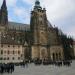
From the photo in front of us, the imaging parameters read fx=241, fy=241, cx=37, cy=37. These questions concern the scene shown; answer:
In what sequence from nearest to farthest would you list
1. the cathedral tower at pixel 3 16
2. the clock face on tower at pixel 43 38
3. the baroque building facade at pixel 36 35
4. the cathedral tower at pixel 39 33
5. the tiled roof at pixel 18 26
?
the cathedral tower at pixel 3 16
the baroque building facade at pixel 36 35
the cathedral tower at pixel 39 33
the clock face on tower at pixel 43 38
the tiled roof at pixel 18 26

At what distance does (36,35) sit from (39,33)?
193 centimetres

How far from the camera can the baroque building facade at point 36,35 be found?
4742 inches

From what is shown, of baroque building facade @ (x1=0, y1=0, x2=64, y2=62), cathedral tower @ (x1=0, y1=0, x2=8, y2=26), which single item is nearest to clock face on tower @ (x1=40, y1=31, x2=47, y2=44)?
baroque building facade @ (x1=0, y1=0, x2=64, y2=62)

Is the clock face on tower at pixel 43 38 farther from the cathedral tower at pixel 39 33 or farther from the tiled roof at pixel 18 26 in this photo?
the tiled roof at pixel 18 26

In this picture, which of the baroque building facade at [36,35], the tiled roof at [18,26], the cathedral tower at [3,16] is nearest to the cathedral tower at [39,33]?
the baroque building facade at [36,35]

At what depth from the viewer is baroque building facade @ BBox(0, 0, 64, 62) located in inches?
4742

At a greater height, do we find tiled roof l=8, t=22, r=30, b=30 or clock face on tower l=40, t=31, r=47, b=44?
tiled roof l=8, t=22, r=30, b=30

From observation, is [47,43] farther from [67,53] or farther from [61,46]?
[67,53]

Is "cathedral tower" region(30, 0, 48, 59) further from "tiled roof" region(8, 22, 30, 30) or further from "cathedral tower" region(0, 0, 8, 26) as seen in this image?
"cathedral tower" region(0, 0, 8, 26)

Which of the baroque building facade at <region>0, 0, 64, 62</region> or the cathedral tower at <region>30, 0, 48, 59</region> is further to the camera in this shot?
the cathedral tower at <region>30, 0, 48, 59</region>

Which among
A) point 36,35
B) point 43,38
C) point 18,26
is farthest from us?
point 18,26

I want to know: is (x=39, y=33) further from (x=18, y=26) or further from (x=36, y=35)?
(x=18, y=26)

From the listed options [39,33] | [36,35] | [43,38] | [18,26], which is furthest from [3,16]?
[43,38]

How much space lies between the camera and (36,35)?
4934 inches
